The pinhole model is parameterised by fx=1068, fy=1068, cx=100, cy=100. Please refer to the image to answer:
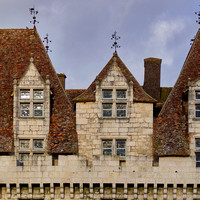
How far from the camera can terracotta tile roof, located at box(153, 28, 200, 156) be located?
44.9 metres

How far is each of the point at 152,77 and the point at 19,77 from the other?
723cm

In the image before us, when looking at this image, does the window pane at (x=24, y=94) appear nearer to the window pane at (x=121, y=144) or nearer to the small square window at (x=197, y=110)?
the window pane at (x=121, y=144)

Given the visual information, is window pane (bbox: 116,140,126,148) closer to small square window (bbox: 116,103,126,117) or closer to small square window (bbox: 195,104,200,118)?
small square window (bbox: 116,103,126,117)

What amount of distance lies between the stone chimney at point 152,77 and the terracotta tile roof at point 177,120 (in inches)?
127

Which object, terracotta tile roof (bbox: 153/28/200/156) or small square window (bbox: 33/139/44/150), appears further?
small square window (bbox: 33/139/44/150)

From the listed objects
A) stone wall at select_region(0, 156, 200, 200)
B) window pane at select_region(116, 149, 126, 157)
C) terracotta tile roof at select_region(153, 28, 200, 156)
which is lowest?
stone wall at select_region(0, 156, 200, 200)

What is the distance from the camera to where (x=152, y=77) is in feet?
168

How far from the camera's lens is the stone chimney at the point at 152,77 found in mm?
50812

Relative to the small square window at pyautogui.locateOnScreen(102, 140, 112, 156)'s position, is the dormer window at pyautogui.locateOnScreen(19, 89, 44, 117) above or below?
above

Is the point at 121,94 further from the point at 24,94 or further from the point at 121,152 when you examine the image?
the point at 24,94

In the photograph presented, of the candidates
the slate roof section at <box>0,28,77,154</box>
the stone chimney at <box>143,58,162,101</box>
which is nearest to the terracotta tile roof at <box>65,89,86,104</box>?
the slate roof section at <box>0,28,77,154</box>

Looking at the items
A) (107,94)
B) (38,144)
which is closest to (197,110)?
(107,94)

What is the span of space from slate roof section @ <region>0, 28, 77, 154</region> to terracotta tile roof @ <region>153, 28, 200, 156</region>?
369 cm

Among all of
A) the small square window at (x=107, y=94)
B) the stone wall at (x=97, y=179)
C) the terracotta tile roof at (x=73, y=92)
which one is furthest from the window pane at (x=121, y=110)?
the terracotta tile roof at (x=73, y=92)
